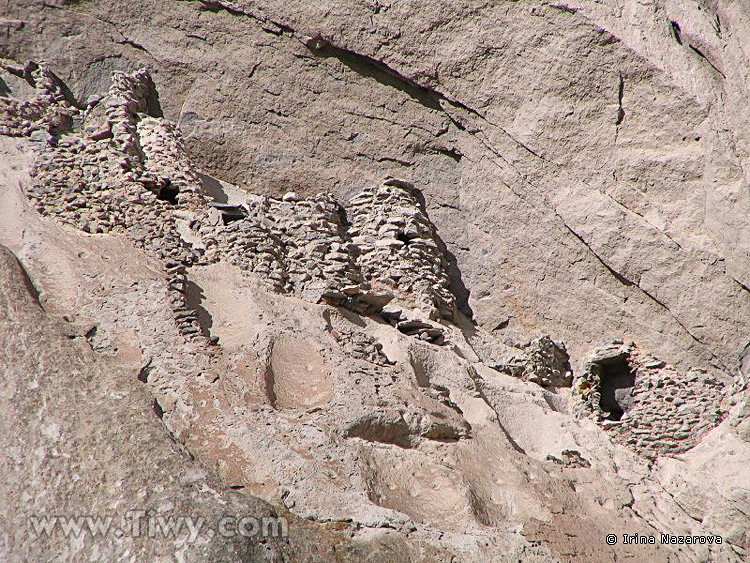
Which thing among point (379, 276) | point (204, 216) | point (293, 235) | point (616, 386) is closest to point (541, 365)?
point (616, 386)

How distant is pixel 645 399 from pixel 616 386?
19.8 inches

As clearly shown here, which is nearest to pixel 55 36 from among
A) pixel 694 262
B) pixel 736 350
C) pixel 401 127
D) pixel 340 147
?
pixel 340 147

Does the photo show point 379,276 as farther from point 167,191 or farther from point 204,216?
point 167,191

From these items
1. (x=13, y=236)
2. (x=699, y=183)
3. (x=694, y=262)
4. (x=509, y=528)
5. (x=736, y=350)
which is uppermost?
(x=699, y=183)

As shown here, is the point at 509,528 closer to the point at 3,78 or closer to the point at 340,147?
the point at 340,147

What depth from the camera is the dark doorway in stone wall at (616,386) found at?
830 cm

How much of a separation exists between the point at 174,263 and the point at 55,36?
194 inches

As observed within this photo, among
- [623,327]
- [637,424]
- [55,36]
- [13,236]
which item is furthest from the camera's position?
A: [55,36]

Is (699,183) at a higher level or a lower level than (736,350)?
higher

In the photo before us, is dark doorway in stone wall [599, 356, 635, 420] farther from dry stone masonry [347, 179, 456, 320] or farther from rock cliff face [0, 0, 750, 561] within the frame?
dry stone masonry [347, 179, 456, 320]

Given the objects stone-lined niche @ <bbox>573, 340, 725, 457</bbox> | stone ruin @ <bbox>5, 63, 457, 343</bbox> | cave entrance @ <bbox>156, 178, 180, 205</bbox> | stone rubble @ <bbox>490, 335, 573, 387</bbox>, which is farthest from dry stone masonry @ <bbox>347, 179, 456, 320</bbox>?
cave entrance @ <bbox>156, 178, 180, 205</bbox>

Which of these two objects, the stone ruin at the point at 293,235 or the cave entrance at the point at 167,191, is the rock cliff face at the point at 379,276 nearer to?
the stone ruin at the point at 293,235

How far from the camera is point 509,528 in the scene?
4.66 meters

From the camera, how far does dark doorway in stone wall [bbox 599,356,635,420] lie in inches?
327
